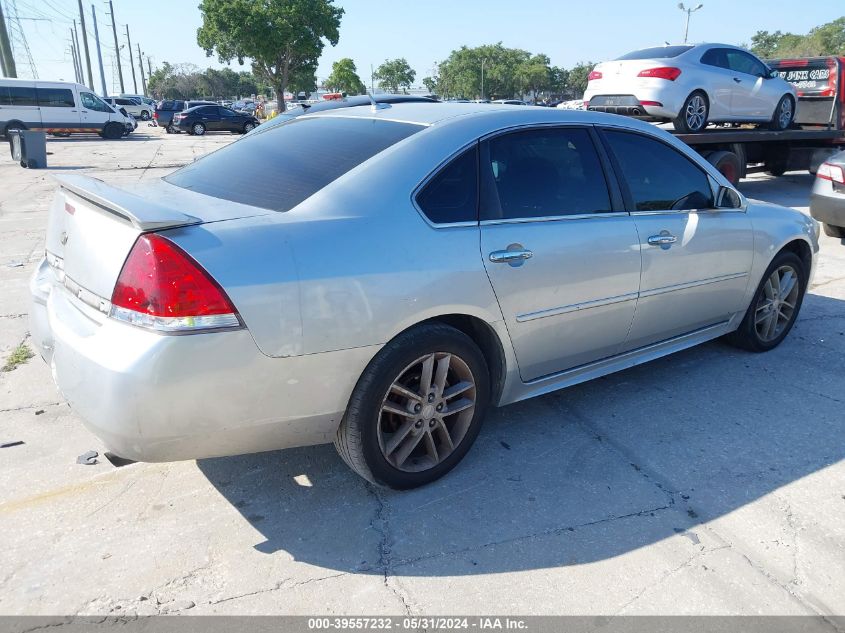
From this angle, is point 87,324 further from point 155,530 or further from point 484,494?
point 484,494

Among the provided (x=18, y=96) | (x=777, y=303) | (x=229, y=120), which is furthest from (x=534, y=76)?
(x=777, y=303)

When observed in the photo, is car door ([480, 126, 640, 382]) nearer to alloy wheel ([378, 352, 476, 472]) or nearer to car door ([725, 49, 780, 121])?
alloy wheel ([378, 352, 476, 472])

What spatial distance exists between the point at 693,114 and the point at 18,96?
2577 cm

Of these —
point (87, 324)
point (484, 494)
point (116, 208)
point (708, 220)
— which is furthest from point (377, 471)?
point (708, 220)

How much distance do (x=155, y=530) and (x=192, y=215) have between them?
1.30 meters

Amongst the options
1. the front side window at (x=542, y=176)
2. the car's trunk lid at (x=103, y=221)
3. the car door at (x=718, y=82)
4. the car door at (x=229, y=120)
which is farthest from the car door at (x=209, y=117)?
the front side window at (x=542, y=176)

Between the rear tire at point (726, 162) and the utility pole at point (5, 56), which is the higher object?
the utility pole at point (5, 56)

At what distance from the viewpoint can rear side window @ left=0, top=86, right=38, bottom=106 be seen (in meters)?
25.5

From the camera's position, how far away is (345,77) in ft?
245

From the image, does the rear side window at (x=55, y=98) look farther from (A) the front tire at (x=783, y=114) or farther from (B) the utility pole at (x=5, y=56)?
(A) the front tire at (x=783, y=114)

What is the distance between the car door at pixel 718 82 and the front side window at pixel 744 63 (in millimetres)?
187

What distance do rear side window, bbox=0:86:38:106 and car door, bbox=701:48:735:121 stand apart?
2562 centimetres

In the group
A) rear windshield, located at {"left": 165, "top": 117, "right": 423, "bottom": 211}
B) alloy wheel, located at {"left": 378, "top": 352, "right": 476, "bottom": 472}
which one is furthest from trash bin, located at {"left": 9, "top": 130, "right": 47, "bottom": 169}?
alloy wheel, located at {"left": 378, "top": 352, "right": 476, "bottom": 472}

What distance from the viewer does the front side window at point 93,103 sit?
27.5 metres
